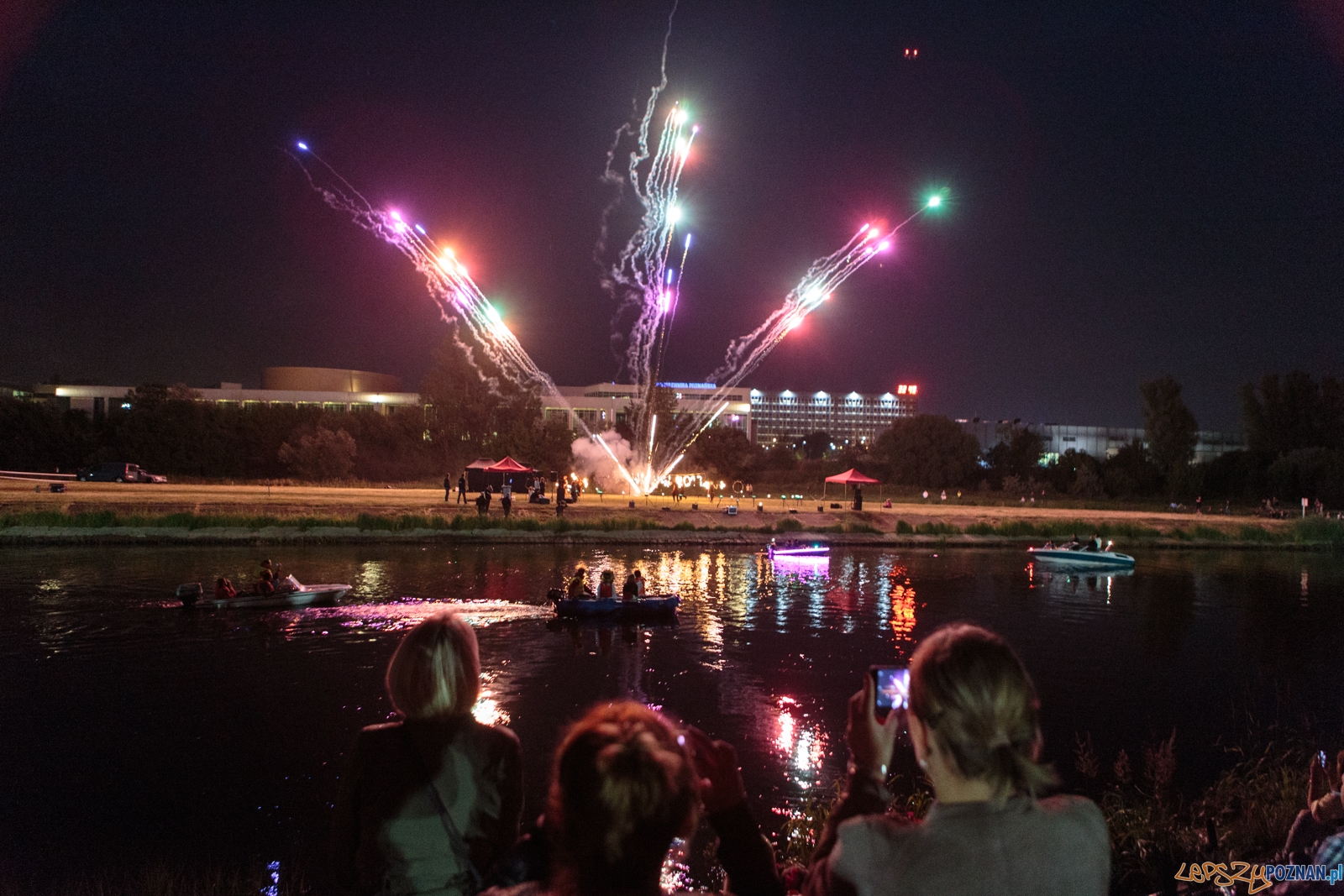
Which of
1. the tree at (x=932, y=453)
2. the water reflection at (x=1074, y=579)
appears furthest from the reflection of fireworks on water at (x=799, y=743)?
the tree at (x=932, y=453)

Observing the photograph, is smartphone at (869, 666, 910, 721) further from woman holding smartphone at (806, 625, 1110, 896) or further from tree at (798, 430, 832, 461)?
tree at (798, 430, 832, 461)

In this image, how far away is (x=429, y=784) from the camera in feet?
8.87

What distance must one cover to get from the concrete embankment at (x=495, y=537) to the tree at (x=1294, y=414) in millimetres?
38008

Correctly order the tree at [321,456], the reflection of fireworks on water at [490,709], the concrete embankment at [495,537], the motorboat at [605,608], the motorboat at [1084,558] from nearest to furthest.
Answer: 1. the reflection of fireworks on water at [490,709]
2. the motorboat at [605,608]
3. the concrete embankment at [495,537]
4. the motorboat at [1084,558]
5. the tree at [321,456]

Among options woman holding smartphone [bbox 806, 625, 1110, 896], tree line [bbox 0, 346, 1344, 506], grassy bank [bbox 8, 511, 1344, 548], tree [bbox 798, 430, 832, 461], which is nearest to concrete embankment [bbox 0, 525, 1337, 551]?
grassy bank [bbox 8, 511, 1344, 548]

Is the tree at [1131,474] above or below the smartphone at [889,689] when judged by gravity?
above

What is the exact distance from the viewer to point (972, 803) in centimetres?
205

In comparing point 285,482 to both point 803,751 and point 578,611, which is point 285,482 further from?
point 803,751

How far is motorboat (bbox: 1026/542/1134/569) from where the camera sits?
30.4 meters

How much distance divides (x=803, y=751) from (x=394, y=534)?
2420cm

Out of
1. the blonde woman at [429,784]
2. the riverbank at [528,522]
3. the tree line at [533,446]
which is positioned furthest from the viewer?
the tree line at [533,446]

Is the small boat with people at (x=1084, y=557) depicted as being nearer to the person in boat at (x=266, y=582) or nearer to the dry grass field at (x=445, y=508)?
the dry grass field at (x=445, y=508)

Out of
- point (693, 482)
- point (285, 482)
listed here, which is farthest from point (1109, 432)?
point (285, 482)

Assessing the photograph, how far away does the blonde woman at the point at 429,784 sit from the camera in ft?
8.82
